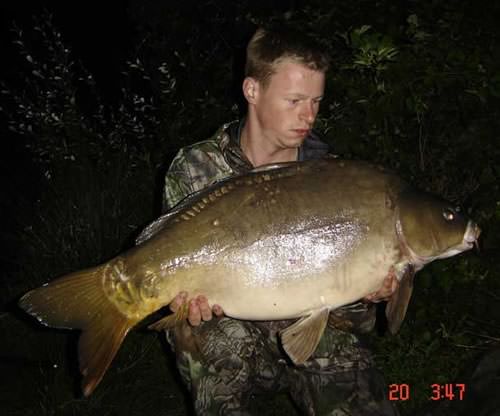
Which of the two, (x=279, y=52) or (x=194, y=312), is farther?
(x=279, y=52)

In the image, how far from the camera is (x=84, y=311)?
197cm

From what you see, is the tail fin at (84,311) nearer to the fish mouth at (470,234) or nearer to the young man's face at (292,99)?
the young man's face at (292,99)

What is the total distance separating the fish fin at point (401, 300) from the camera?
2092mm

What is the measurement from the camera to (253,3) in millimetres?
5684

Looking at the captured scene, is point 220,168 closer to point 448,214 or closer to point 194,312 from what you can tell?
point 194,312

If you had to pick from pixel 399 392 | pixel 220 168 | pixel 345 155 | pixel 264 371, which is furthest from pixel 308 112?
pixel 399 392

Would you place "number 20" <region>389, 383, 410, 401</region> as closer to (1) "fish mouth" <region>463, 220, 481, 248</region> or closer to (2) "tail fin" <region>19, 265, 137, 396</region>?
(1) "fish mouth" <region>463, 220, 481, 248</region>

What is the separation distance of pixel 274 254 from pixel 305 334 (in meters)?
0.30

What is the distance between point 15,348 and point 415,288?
2317 mm

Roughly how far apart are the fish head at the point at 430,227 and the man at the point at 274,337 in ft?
0.82

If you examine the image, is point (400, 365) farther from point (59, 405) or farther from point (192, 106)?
point (192, 106)
